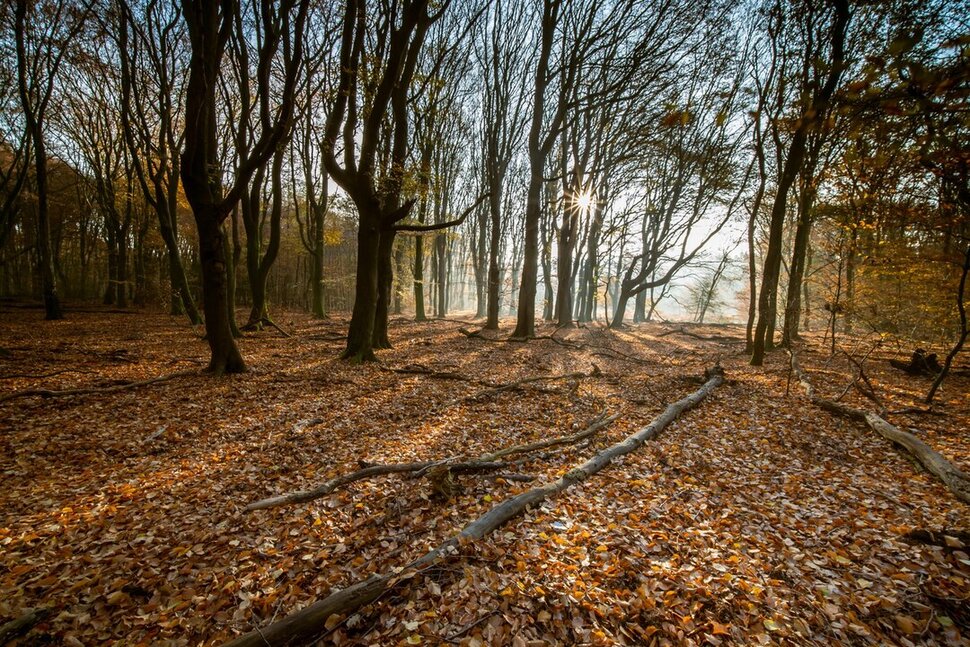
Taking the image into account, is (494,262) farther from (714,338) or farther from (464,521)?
(464,521)

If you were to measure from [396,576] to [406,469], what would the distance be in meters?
1.90

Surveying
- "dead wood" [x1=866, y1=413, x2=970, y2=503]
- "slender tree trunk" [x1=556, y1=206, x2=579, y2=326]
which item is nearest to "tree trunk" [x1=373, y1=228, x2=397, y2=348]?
"slender tree trunk" [x1=556, y1=206, x2=579, y2=326]

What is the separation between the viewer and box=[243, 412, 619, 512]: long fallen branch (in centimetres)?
416

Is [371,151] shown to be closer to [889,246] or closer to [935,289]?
[889,246]

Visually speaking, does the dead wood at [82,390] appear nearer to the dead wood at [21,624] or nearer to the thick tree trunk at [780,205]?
the dead wood at [21,624]

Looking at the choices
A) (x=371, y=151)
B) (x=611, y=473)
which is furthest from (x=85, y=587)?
(x=371, y=151)

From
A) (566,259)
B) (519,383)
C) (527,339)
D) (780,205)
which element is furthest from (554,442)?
(566,259)

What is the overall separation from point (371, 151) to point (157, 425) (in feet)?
23.6

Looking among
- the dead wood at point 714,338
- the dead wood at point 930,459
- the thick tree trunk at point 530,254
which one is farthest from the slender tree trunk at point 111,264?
the dead wood at point 930,459

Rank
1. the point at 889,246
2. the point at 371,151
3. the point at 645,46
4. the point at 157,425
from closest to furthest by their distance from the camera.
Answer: the point at 157,425 < the point at 371,151 < the point at 889,246 < the point at 645,46

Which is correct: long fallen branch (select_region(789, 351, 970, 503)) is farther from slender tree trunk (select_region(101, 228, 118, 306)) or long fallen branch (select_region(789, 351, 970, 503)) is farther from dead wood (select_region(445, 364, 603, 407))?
slender tree trunk (select_region(101, 228, 118, 306))

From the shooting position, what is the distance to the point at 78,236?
2650cm

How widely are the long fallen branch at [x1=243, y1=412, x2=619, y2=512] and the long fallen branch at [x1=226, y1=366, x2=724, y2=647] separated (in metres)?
0.76

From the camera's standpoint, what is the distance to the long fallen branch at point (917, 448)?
4301 millimetres
